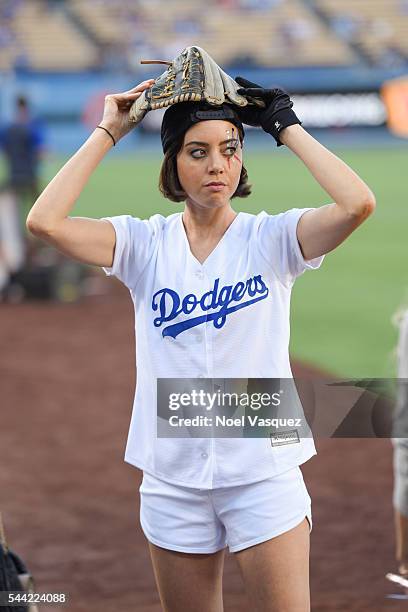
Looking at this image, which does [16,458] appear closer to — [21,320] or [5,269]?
[21,320]

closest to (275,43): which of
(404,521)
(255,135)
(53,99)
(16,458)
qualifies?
(255,135)

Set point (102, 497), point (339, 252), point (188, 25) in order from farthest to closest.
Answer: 1. point (188, 25)
2. point (339, 252)
3. point (102, 497)

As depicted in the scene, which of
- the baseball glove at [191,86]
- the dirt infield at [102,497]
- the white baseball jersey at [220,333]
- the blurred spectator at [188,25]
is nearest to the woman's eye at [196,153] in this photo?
the baseball glove at [191,86]

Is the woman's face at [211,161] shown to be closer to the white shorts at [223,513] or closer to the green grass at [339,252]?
the white shorts at [223,513]

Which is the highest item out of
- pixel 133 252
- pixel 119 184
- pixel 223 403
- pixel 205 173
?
pixel 119 184

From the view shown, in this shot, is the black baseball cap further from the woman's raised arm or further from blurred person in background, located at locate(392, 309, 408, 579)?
blurred person in background, located at locate(392, 309, 408, 579)

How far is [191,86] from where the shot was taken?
2.94 m

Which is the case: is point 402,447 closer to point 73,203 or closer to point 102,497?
point 73,203

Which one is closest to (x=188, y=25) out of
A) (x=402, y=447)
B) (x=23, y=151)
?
(x=23, y=151)

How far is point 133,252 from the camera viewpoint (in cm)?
314

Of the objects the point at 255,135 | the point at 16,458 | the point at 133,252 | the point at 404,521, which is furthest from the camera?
the point at 255,135

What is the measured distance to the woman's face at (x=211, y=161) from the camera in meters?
2.97

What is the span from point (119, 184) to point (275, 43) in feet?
45.9

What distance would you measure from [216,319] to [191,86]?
66cm
